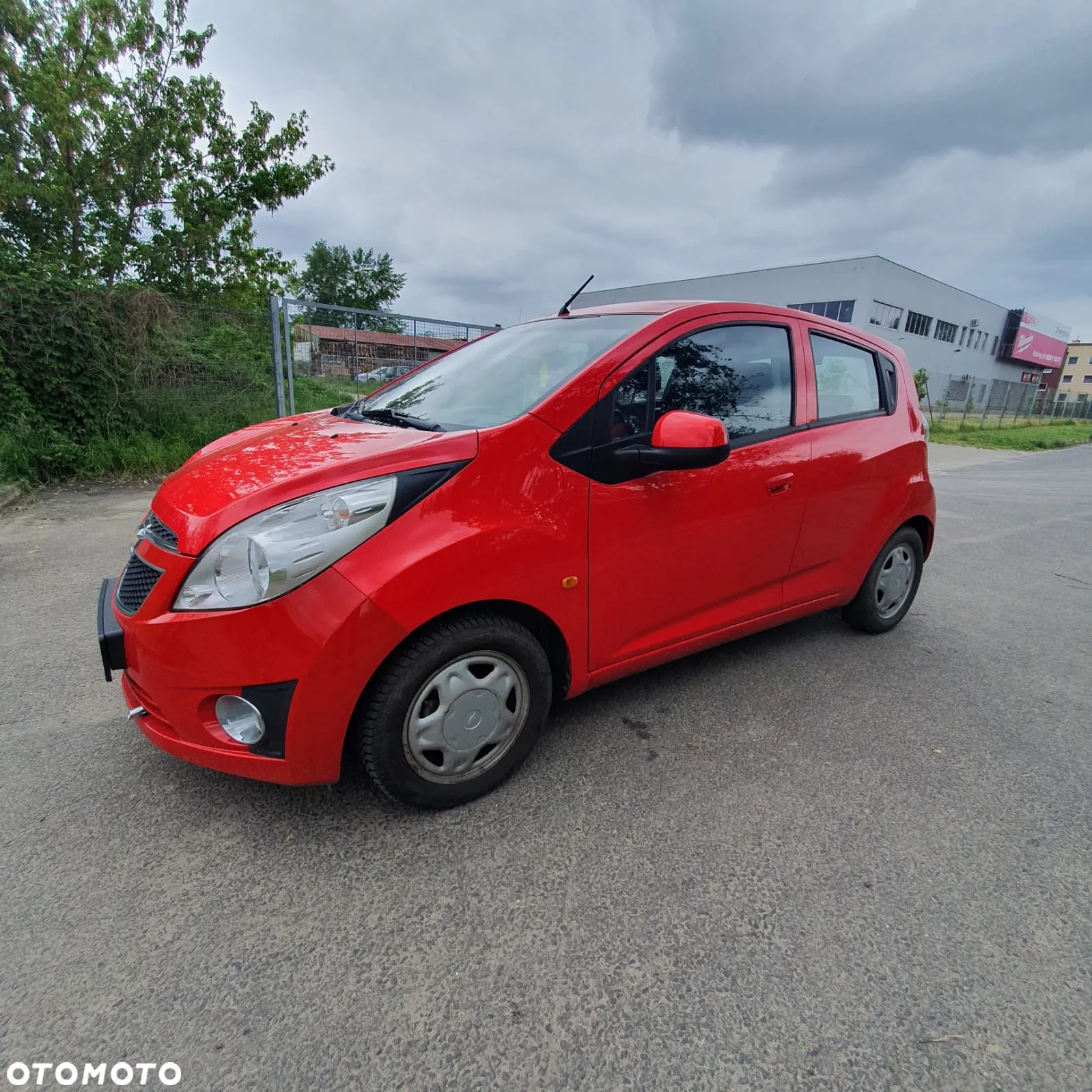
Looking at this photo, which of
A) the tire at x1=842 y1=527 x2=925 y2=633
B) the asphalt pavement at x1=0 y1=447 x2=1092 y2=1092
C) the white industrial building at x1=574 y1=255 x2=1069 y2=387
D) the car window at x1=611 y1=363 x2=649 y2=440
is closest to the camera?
the asphalt pavement at x1=0 y1=447 x2=1092 y2=1092

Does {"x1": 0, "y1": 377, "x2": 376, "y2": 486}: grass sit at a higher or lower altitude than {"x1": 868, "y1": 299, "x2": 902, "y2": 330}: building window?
lower

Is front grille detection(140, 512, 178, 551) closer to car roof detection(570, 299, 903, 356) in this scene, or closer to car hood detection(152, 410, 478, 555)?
car hood detection(152, 410, 478, 555)

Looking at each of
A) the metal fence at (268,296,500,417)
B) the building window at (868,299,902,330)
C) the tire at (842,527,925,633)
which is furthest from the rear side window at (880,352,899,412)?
the building window at (868,299,902,330)

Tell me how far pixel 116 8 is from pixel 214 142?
2.44 metres

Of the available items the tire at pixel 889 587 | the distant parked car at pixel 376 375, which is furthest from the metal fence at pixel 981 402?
the tire at pixel 889 587

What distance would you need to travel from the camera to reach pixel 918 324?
45375 millimetres

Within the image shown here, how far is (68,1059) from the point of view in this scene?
1.33m

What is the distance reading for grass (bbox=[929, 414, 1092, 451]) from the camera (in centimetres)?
2055

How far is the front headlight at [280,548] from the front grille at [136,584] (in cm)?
17

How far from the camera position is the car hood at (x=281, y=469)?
1809mm

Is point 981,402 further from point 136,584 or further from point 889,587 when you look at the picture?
point 136,584

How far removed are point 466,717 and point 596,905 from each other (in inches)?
25.9

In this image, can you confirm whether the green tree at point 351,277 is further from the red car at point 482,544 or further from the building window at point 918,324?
the red car at point 482,544

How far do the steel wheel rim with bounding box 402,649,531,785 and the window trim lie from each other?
185cm
